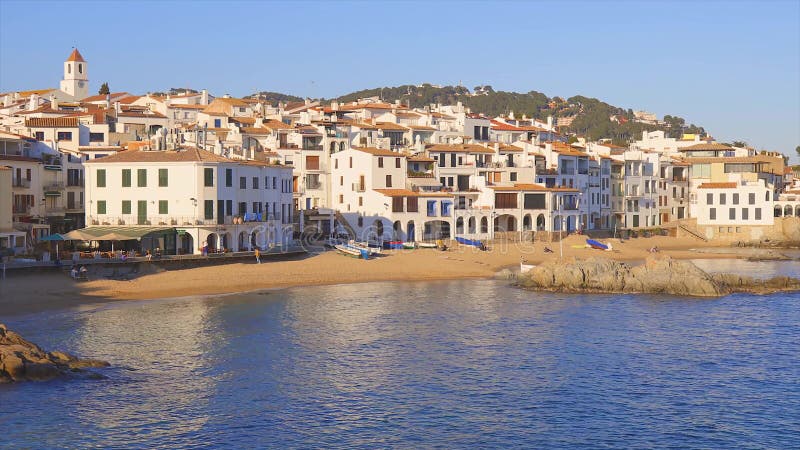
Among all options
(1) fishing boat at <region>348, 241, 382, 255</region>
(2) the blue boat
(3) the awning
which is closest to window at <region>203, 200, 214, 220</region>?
(3) the awning

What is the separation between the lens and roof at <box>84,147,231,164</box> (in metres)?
69.4

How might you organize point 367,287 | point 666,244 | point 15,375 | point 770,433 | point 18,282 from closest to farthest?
point 770,433
point 15,375
point 18,282
point 367,287
point 666,244

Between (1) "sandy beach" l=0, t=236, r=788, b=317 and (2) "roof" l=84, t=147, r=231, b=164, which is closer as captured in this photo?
(1) "sandy beach" l=0, t=236, r=788, b=317

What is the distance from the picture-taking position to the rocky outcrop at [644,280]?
214 feet

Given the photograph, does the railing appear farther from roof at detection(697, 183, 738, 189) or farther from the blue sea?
roof at detection(697, 183, 738, 189)

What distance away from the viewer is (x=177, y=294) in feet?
197

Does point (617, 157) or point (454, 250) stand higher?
point (617, 157)

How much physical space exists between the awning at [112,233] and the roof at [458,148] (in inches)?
1448

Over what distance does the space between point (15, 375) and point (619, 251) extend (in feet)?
229

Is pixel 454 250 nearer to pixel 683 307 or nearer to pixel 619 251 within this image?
pixel 619 251

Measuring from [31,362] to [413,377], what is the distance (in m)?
15.0

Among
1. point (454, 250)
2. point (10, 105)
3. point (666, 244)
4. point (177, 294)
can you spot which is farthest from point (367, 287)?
point (10, 105)

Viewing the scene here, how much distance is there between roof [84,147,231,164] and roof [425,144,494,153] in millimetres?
30555

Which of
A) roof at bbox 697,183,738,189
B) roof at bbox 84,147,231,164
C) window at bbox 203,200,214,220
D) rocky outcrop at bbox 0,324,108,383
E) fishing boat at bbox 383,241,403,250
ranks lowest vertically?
rocky outcrop at bbox 0,324,108,383
